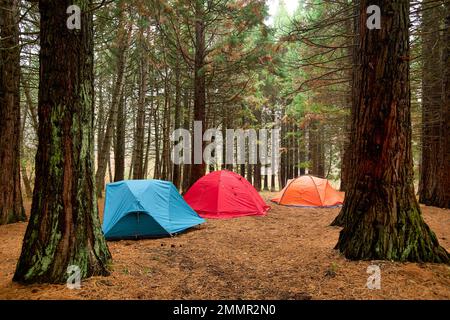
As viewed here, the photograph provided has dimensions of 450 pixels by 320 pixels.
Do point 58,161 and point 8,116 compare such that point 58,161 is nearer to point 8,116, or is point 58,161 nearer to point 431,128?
point 8,116

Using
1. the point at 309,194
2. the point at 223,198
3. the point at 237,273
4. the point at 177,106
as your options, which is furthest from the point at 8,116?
the point at 309,194

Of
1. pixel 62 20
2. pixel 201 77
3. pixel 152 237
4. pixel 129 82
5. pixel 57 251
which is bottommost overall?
pixel 152 237

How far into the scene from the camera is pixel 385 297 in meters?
3.08

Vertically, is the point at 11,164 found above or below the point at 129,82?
below

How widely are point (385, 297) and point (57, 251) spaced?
3.61 m

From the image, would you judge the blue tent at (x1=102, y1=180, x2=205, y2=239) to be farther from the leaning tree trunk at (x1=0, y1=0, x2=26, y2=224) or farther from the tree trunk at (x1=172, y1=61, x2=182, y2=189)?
the tree trunk at (x1=172, y1=61, x2=182, y2=189)

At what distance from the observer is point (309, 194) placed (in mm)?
12297

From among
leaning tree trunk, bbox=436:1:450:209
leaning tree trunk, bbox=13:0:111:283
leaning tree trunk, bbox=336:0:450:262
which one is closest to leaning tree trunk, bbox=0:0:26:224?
leaning tree trunk, bbox=13:0:111:283

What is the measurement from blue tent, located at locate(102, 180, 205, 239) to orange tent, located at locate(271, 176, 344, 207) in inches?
246

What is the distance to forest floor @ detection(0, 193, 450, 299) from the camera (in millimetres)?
3260

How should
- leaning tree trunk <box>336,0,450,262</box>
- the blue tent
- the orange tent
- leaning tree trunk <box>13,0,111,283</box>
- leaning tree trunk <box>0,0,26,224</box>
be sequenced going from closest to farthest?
leaning tree trunk <box>13,0,111,283</box>
leaning tree trunk <box>336,0,450,262</box>
the blue tent
leaning tree trunk <box>0,0,26,224</box>
the orange tent
